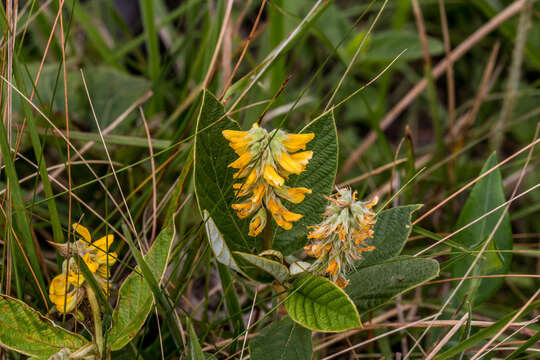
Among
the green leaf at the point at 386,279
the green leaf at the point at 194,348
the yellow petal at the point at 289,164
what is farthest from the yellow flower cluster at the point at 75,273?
the green leaf at the point at 386,279

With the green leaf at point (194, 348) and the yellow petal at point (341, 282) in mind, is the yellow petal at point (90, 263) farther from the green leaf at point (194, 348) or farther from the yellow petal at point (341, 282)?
the yellow petal at point (341, 282)

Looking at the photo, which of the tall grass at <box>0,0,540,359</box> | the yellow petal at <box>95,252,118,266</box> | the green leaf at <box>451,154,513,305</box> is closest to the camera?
the yellow petal at <box>95,252,118,266</box>

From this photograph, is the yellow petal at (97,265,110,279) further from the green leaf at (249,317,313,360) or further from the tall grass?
the green leaf at (249,317,313,360)

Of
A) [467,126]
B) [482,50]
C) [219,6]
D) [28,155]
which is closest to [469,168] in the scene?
[467,126]

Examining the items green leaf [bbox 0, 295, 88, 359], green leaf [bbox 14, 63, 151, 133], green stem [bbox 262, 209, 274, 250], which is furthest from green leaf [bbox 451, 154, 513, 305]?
green leaf [bbox 14, 63, 151, 133]

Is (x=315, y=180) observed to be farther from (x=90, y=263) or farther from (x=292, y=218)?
(x=90, y=263)

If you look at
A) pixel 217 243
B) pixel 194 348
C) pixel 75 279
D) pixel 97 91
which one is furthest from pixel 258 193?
pixel 97 91
